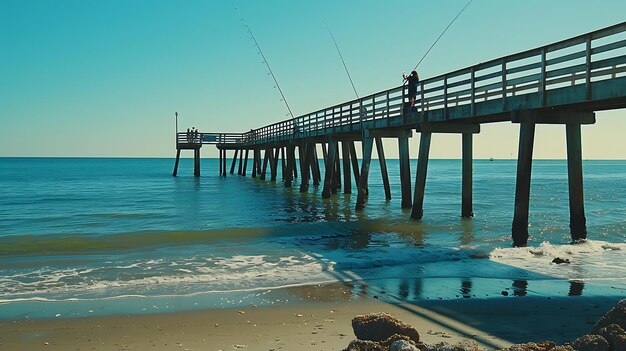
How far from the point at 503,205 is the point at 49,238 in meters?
19.7

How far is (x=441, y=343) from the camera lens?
15.8ft

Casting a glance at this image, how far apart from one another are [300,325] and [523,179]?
7161 mm

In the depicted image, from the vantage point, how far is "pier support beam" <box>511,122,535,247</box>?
1184cm

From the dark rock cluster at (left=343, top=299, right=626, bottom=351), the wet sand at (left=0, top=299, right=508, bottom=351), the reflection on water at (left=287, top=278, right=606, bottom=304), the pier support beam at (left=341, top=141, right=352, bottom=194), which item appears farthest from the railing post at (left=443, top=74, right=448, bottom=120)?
the pier support beam at (left=341, top=141, right=352, bottom=194)

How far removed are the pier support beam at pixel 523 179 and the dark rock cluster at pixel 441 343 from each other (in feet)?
22.8

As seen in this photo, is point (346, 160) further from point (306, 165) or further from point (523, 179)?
point (523, 179)

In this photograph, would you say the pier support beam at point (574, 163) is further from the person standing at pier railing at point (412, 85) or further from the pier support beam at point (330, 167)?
the pier support beam at point (330, 167)

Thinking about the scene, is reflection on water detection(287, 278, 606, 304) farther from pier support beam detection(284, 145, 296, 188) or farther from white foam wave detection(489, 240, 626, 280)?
pier support beam detection(284, 145, 296, 188)

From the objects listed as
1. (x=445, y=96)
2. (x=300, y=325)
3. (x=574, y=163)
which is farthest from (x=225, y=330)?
(x=445, y=96)

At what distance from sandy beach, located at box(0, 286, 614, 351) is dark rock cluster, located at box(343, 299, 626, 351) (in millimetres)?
819

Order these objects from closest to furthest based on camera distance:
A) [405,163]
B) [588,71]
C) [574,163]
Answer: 1. [588,71]
2. [574,163]
3. [405,163]

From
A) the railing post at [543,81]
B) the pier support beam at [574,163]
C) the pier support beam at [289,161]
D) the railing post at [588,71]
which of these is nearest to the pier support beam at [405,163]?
the pier support beam at [574,163]

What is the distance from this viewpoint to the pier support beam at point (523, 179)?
38.8 ft

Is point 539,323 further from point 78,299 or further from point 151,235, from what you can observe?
point 151,235
